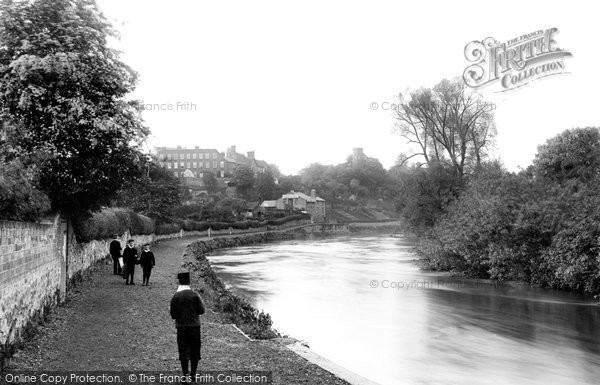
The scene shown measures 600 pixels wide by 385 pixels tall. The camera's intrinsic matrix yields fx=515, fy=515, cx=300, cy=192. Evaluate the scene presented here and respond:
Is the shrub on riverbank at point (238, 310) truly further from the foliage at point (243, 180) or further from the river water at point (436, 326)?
the foliage at point (243, 180)

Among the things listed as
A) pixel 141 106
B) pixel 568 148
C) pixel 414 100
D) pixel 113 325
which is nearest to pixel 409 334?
pixel 113 325

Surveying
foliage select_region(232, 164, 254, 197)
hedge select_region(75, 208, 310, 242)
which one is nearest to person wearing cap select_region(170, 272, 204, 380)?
hedge select_region(75, 208, 310, 242)

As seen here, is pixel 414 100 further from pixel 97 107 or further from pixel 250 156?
pixel 250 156

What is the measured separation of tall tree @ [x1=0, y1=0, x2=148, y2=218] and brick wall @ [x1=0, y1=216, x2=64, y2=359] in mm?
1544

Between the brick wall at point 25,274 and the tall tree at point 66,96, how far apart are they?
1.54 m

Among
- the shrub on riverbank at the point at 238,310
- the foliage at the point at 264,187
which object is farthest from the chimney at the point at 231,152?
the shrub on riverbank at the point at 238,310

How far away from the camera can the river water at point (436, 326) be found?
11.8 metres

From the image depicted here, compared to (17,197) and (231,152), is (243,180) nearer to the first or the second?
(231,152)

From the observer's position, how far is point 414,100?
37.9 meters

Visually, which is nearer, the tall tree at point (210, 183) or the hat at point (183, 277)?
the hat at point (183, 277)

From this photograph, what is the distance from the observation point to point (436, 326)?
53.8 ft

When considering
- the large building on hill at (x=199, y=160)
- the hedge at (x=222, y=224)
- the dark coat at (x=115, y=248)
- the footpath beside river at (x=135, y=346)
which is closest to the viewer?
the footpath beside river at (x=135, y=346)

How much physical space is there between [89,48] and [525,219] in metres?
19.3

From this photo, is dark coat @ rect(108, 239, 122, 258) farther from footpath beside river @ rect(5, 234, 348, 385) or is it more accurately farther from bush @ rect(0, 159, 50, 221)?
bush @ rect(0, 159, 50, 221)
